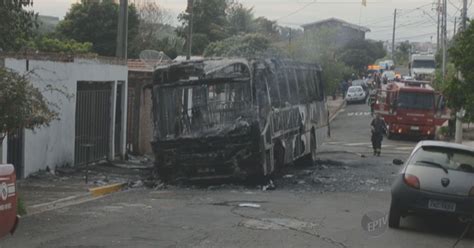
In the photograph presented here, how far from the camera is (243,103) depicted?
17.5 meters

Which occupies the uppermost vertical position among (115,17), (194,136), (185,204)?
(115,17)

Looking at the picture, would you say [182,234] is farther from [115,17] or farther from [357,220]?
[115,17]

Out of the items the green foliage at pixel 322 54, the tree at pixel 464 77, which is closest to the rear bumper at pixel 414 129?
the tree at pixel 464 77

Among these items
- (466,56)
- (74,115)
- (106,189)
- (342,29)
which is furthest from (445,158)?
(342,29)

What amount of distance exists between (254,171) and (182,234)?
6.89 meters

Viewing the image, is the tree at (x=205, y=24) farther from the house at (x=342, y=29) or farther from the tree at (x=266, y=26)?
the house at (x=342, y=29)

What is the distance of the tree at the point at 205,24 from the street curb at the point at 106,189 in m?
46.1

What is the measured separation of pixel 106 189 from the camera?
1731 centimetres

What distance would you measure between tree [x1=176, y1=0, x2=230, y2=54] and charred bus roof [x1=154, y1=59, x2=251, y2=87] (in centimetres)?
4582

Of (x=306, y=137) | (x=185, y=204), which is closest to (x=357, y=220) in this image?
(x=185, y=204)

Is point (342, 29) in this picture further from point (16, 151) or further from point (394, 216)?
point (394, 216)

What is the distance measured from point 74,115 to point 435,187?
11.9 metres

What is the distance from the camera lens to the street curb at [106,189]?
1675 cm

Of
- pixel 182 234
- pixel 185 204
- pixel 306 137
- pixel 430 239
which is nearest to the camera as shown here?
pixel 182 234
